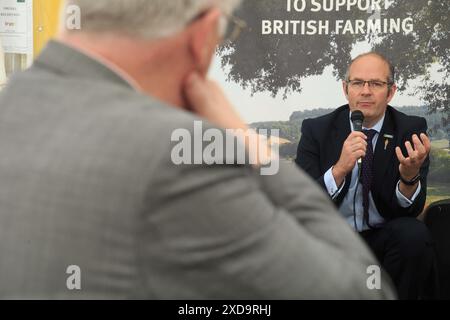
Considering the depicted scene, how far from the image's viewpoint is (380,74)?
402 cm

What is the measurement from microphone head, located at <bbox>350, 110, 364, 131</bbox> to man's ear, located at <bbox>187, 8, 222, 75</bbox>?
294 cm

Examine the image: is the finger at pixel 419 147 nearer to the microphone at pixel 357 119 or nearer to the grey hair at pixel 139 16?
the microphone at pixel 357 119

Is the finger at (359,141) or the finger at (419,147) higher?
the finger at (359,141)

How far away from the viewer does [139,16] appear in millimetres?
1059

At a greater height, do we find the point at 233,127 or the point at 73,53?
the point at 73,53

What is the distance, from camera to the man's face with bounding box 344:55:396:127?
13.2 feet

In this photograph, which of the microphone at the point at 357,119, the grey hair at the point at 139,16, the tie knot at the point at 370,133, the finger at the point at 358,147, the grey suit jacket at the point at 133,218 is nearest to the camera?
the grey suit jacket at the point at 133,218

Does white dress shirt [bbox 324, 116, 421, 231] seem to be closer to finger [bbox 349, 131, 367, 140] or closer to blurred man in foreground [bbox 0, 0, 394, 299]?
finger [bbox 349, 131, 367, 140]

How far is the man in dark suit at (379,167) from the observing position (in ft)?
12.8

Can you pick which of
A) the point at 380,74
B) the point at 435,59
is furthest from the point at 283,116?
the point at 435,59

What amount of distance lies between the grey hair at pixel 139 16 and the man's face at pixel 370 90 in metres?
3.04

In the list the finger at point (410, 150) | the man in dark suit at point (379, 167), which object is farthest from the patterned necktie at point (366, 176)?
the finger at point (410, 150)

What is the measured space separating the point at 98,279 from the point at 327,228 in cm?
35
